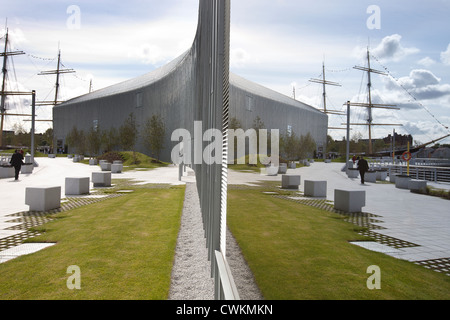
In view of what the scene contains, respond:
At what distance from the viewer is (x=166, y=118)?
159ft

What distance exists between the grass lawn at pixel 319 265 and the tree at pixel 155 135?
1503 inches

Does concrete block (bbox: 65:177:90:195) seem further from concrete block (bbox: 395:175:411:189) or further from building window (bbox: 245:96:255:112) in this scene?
building window (bbox: 245:96:255:112)

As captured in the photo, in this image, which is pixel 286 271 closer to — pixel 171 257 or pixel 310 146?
pixel 171 257

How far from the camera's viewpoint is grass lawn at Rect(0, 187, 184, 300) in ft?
12.4

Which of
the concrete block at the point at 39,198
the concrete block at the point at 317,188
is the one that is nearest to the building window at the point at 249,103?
the concrete block at the point at 317,188

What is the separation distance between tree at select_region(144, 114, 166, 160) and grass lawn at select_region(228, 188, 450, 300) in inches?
1503

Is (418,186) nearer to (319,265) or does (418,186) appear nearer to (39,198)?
(319,265)

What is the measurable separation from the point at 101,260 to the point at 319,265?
320cm

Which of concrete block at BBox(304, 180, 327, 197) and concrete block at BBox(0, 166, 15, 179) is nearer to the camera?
concrete block at BBox(304, 180, 327, 197)

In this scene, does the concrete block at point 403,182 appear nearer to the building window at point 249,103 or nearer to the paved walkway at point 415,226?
the paved walkway at point 415,226

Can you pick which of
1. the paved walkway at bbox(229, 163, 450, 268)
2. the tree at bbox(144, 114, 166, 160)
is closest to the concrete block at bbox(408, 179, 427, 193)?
the paved walkway at bbox(229, 163, 450, 268)

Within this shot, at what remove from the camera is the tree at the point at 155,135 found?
4472 centimetres
